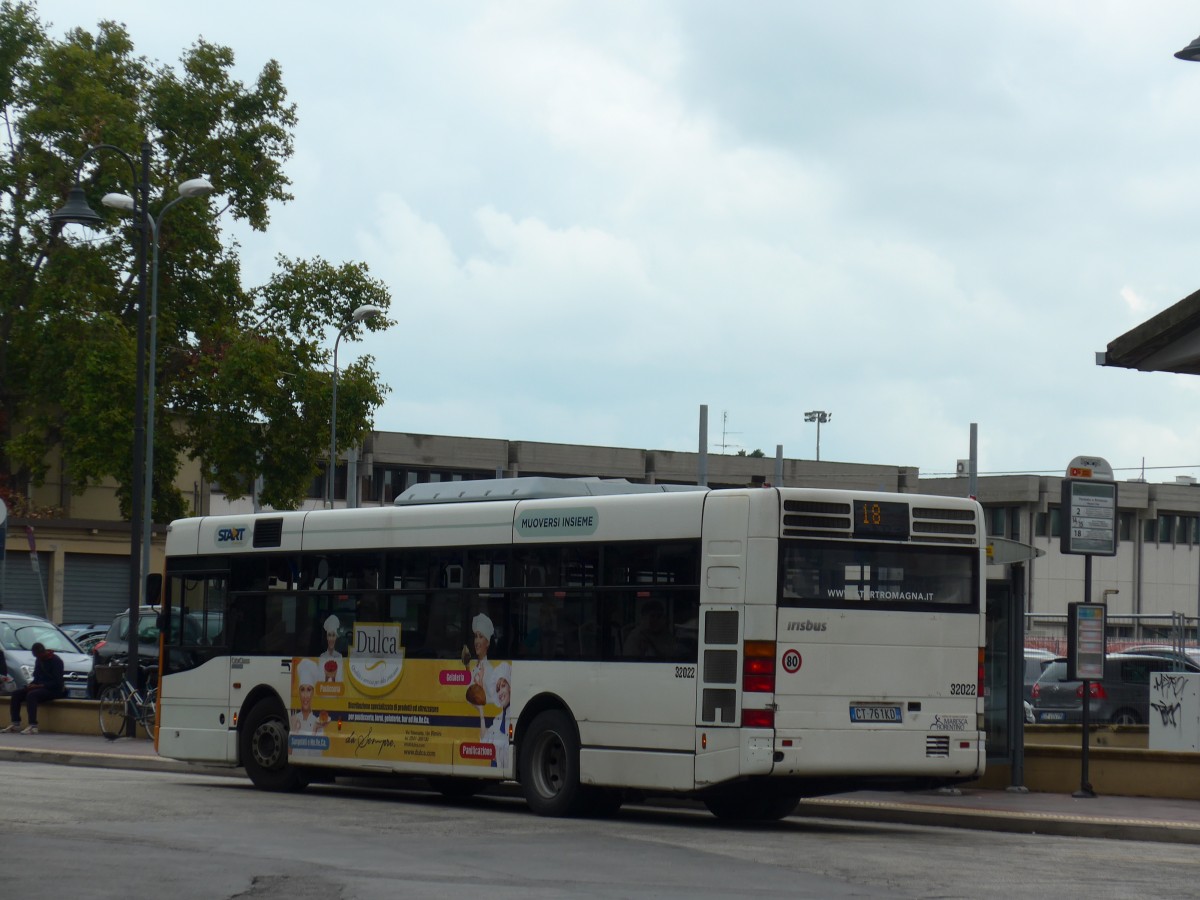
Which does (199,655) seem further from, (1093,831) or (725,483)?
(725,483)

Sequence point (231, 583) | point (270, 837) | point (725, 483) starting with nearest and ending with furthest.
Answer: point (270, 837)
point (231, 583)
point (725, 483)

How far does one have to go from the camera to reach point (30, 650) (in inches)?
1348

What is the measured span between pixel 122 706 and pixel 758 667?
1582 centimetres

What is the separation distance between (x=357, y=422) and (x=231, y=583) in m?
31.6

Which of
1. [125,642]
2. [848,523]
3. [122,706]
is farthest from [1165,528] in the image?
[848,523]

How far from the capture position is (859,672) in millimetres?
15594

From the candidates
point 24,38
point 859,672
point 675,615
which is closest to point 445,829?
point 675,615

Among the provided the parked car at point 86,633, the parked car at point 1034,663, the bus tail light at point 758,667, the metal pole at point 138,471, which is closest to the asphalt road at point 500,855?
the bus tail light at point 758,667

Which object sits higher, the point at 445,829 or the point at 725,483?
the point at 725,483

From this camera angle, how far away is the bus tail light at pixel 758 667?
15.2 m

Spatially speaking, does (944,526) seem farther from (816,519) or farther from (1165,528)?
(1165,528)

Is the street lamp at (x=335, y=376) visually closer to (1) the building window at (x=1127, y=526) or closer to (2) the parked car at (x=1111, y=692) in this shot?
(2) the parked car at (x=1111, y=692)

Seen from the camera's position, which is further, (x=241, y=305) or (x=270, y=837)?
(x=241, y=305)

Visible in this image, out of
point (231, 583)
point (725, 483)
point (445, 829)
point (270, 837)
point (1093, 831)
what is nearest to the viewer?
point (270, 837)
